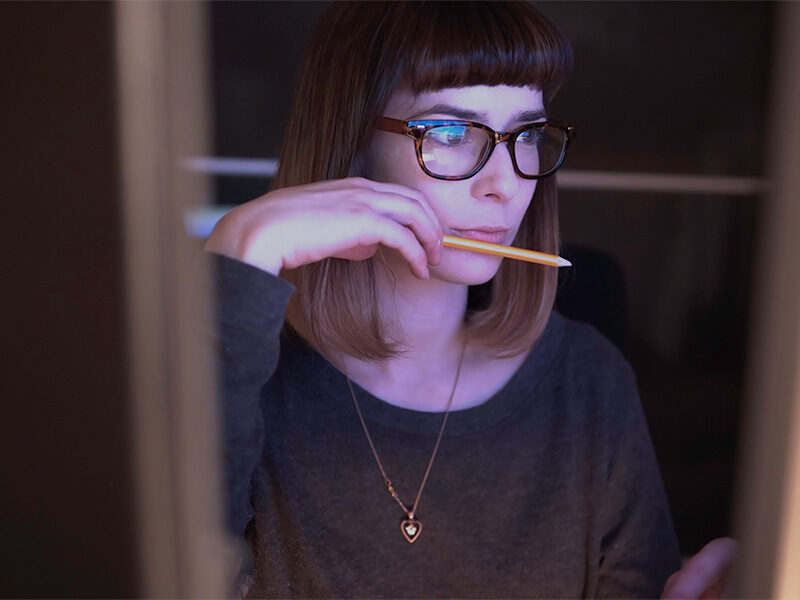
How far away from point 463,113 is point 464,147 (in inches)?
1.3

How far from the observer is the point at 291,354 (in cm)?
90

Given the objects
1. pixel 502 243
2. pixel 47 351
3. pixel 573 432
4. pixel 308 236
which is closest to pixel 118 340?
pixel 47 351

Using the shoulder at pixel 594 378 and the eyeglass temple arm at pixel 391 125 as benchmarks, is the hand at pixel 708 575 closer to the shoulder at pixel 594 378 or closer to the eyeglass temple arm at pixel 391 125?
the shoulder at pixel 594 378

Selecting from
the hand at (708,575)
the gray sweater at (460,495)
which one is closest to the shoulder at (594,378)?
the gray sweater at (460,495)

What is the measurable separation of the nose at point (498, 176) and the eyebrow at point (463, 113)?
0.03 meters

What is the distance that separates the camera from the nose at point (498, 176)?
69 centimetres

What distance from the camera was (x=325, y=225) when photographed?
2.09 feet

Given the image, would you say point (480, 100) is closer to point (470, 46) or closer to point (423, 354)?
point (470, 46)

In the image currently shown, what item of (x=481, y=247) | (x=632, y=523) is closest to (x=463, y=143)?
(x=481, y=247)

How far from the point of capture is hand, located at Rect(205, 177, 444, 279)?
0.62 m

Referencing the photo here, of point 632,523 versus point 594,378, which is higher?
point 594,378

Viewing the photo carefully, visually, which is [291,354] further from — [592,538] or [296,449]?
[592,538]

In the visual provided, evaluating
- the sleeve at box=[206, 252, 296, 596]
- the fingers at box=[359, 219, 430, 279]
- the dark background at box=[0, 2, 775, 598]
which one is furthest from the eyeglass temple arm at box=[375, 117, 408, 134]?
the dark background at box=[0, 2, 775, 598]

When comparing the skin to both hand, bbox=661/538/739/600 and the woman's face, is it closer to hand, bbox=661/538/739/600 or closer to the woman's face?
the woman's face
